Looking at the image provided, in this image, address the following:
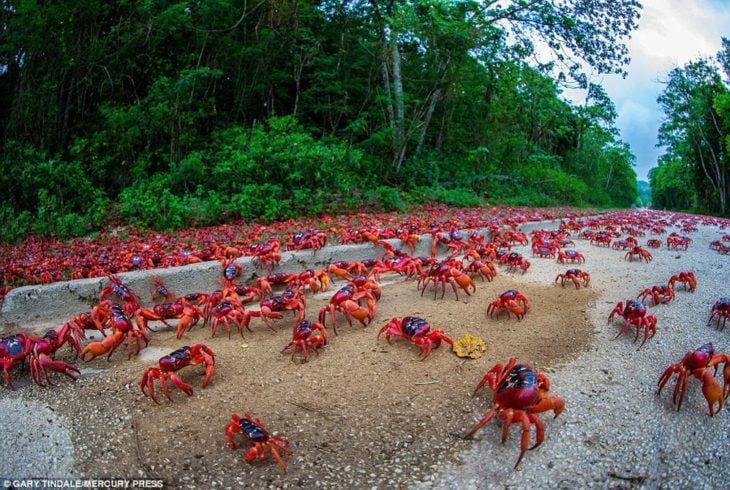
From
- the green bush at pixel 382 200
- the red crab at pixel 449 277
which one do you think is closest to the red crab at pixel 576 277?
the red crab at pixel 449 277

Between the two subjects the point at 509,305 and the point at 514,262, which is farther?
the point at 514,262

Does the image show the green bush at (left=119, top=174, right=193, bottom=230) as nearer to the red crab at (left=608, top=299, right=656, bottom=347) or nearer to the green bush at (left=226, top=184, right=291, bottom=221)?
the green bush at (left=226, top=184, right=291, bottom=221)

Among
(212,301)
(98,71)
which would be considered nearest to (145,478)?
(212,301)

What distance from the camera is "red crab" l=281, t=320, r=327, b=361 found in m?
3.89

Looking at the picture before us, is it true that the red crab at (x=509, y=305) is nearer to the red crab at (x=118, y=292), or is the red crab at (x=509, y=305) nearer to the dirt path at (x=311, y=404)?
the dirt path at (x=311, y=404)

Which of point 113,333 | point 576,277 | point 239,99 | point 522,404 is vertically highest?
point 239,99

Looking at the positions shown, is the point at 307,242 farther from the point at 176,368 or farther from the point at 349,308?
the point at 176,368

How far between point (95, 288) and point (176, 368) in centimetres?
266

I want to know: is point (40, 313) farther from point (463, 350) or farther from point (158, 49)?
point (158, 49)

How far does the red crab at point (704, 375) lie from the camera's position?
9.82 ft

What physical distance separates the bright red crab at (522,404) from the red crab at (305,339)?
159cm

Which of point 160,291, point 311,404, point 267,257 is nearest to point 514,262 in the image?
point 267,257

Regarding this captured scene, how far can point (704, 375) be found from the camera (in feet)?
9.84

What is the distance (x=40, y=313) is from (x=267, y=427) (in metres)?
3.70
